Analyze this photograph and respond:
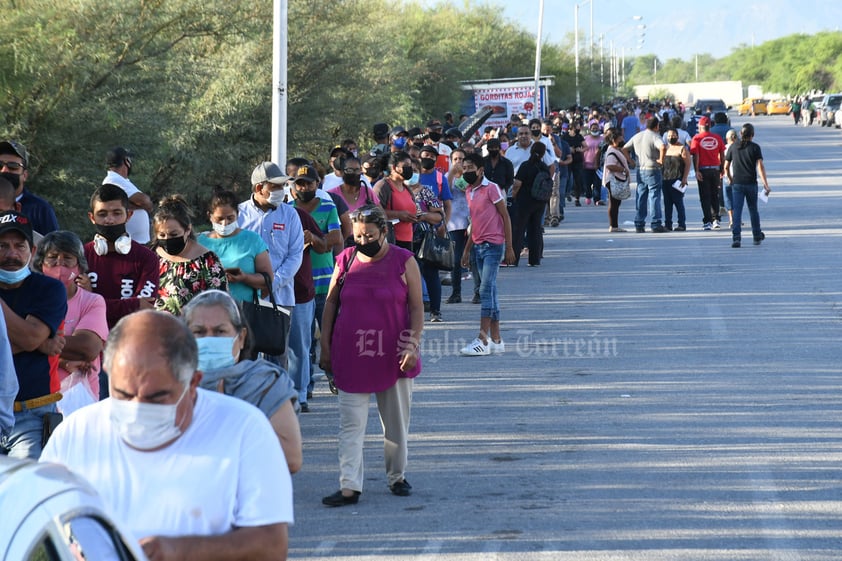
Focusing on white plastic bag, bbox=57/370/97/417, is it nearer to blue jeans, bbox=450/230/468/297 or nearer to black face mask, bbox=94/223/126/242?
black face mask, bbox=94/223/126/242

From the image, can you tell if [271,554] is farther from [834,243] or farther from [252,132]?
[252,132]

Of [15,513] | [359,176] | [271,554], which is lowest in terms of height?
[271,554]

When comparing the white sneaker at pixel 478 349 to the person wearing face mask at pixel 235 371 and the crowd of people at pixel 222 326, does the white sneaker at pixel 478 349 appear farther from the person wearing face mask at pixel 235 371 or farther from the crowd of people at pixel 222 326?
the person wearing face mask at pixel 235 371

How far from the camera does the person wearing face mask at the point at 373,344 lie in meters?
7.66

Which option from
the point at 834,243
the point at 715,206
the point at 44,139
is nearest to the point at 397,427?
the point at 44,139

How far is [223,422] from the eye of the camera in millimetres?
3697

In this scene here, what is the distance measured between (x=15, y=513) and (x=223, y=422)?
1035 millimetres

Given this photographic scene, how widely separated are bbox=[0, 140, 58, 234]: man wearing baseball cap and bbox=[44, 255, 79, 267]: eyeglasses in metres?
1.97

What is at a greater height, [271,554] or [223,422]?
[223,422]

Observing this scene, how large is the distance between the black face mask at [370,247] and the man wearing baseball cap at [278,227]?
168cm

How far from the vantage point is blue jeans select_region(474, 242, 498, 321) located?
12109 millimetres

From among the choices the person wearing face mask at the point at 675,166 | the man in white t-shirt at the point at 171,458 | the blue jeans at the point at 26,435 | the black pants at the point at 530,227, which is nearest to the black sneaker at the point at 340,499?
the blue jeans at the point at 26,435

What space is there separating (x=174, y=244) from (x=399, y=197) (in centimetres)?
605

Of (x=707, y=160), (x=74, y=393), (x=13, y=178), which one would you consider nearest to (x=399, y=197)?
(x=13, y=178)
